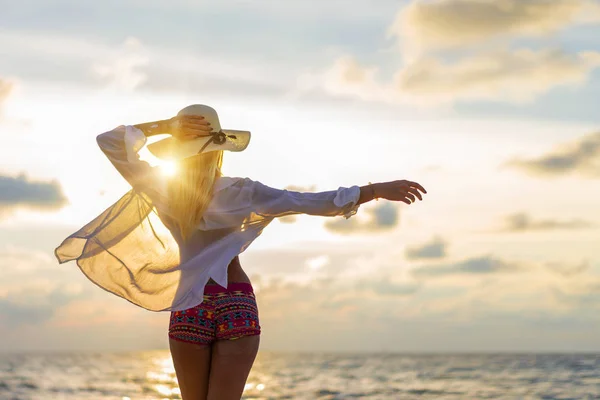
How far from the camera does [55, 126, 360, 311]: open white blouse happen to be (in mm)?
4098

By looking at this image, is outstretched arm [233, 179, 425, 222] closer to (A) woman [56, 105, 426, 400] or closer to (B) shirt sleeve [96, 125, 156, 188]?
(A) woman [56, 105, 426, 400]

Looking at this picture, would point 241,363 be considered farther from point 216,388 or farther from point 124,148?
point 124,148

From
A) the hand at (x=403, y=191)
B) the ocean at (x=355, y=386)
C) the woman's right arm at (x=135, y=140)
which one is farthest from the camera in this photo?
the ocean at (x=355, y=386)

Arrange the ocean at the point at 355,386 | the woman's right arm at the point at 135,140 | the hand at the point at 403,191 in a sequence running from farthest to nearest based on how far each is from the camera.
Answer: the ocean at the point at 355,386
the woman's right arm at the point at 135,140
the hand at the point at 403,191

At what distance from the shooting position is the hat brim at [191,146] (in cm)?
413

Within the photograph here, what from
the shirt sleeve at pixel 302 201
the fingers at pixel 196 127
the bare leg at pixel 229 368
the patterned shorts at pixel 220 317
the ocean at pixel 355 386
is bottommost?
the ocean at pixel 355 386

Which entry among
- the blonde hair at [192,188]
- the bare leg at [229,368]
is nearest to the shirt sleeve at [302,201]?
the blonde hair at [192,188]

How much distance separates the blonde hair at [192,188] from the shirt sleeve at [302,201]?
21cm

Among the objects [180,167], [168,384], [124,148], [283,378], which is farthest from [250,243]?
[283,378]

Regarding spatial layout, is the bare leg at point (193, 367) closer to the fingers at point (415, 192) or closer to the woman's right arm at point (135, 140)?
the woman's right arm at point (135, 140)

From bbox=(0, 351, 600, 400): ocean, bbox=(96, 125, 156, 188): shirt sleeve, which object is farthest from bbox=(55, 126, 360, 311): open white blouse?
bbox=(0, 351, 600, 400): ocean

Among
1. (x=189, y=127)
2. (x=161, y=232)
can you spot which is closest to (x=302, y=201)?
(x=189, y=127)

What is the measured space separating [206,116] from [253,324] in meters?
1.14

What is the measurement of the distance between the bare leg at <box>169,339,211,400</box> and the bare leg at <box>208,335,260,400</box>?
0.05 meters
